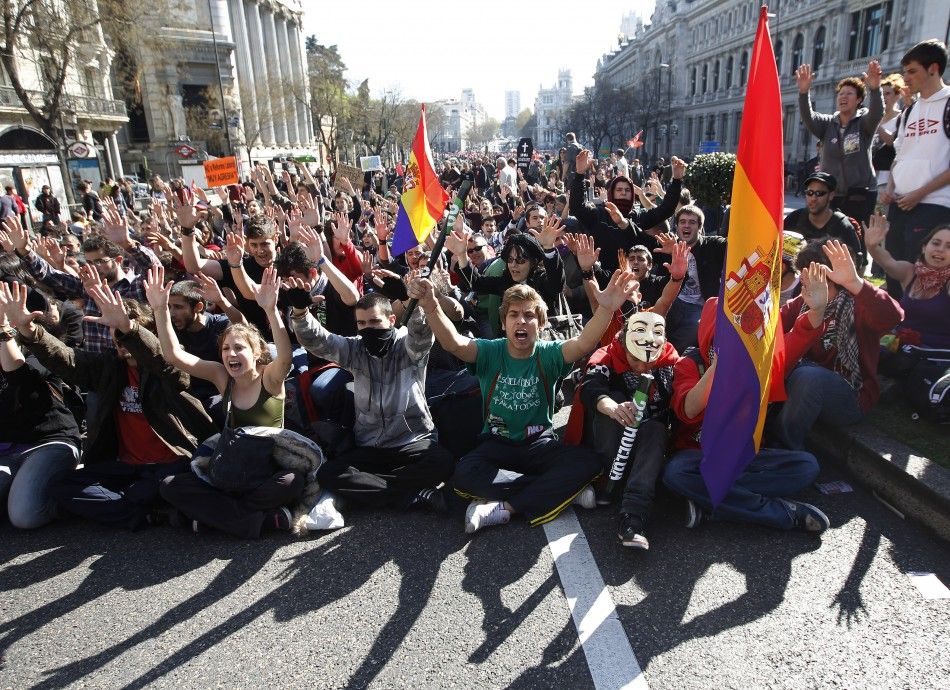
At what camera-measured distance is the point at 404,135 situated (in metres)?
65.8

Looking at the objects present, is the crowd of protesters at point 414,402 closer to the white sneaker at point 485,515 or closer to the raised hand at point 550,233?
the white sneaker at point 485,515

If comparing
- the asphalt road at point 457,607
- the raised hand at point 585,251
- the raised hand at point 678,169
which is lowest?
the asphalt road at point 457,607

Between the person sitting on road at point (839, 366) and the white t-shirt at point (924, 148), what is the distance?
2.02m

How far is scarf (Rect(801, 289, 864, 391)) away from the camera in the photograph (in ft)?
13.6

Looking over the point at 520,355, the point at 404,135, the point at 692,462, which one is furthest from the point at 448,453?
the point at 404,135

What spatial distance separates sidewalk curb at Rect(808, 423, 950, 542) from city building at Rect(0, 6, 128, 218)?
25311 mm

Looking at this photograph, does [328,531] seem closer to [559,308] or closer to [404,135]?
[559,308]

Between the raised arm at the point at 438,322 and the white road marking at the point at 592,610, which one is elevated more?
the raised arm at the point at 438,322

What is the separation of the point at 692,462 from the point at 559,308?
267 centimetres

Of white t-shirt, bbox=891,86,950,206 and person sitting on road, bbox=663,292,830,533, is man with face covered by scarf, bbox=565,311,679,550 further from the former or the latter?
white t-shirt, bbox=891,86,950,206

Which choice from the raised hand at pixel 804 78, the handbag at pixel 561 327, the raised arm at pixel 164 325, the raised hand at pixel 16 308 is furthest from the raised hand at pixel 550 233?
the raised hand at pixel 16 308

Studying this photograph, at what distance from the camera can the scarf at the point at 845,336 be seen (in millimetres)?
4160

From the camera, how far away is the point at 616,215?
702 centimetres

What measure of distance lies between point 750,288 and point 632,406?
960 mm
